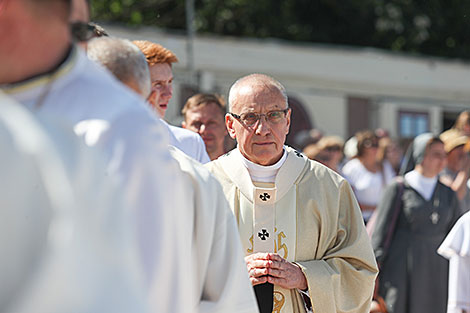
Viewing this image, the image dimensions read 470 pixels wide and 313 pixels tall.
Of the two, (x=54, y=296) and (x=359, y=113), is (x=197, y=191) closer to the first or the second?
(x=54, y=296)

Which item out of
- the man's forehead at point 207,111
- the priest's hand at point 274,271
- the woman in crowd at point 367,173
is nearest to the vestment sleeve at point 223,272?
the priest's hand at point 274,271

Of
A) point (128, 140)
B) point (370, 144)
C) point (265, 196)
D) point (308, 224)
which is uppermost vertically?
point (128, 140)

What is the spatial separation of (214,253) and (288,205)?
1788 mm

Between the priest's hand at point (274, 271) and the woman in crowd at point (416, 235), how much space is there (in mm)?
3262

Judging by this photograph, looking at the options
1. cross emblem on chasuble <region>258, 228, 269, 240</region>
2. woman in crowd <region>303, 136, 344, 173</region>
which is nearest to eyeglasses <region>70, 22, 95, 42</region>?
cross emblem on chasuble <region>258, 228, 269, 240</region>

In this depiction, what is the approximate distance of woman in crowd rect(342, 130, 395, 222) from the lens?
29.9ft

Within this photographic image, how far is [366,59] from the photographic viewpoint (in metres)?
17.3

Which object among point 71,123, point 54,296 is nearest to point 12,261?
point 54,296

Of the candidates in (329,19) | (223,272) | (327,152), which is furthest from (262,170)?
(329,19)

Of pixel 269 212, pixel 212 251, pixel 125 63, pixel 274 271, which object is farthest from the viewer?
pixel 269 212

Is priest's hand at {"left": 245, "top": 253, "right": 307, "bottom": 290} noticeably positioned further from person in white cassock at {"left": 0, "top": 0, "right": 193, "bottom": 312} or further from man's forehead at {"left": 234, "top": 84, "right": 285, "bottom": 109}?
person in white cassock at {"left": 0, "top": 0, "right": 193, "bottom": 312}

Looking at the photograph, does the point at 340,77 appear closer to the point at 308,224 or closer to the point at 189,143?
the point at 189,143

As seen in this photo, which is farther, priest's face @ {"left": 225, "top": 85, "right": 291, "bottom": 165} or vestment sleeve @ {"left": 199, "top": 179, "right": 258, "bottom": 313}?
priest's face @ {"left": 225, "top": 85, "right": 291, "bottom": 165}

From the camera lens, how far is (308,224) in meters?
3.83
